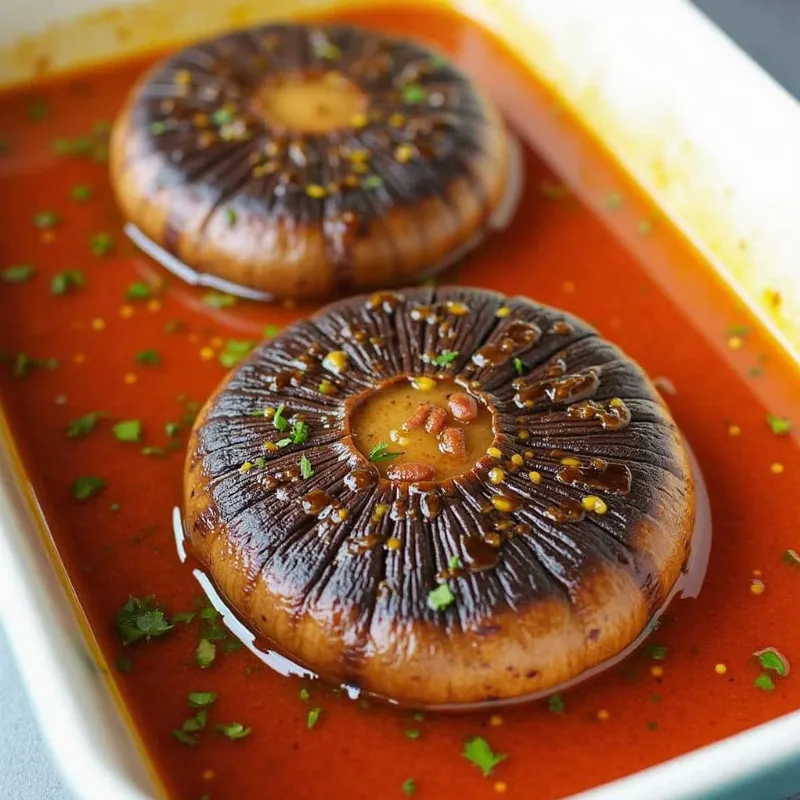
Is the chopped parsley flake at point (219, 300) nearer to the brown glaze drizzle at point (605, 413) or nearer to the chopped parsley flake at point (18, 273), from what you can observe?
the chopped parsley flake at point (18, 273)

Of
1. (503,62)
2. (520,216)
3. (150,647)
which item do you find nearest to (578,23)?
(503,62)

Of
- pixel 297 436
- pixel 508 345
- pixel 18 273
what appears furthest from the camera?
pixel 18 273

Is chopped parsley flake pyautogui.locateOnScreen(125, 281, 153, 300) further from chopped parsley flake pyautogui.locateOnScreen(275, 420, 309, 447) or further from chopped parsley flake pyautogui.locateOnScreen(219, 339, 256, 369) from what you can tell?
chopped parsley flake pyautogui.locateOnScreen(275, 420, 309, 447)

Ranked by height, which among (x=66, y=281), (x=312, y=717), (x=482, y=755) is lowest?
(x=66, y=281)

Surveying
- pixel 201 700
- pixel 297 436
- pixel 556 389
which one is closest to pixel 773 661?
pixel 556 389

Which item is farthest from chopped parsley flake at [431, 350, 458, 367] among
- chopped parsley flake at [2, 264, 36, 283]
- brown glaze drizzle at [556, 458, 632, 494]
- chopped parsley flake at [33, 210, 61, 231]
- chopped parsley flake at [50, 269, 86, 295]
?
chopped parsley flake at [33, 210, 61, 231]

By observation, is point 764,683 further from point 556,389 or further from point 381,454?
point 381,454

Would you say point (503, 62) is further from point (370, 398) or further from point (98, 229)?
point (370, 398)
